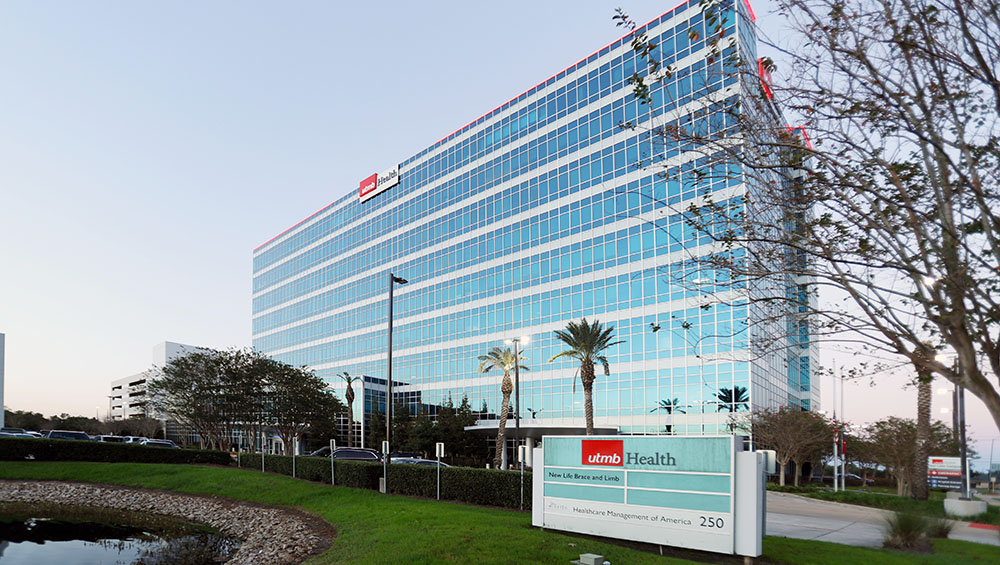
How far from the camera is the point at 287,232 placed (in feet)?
336

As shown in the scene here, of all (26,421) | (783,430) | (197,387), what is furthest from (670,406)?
(26,421)

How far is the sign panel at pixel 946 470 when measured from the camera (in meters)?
32.2

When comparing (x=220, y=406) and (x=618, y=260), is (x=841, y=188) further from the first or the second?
(x=220, y=406)

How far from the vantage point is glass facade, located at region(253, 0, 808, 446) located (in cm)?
4647

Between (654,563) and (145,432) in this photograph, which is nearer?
(654,563)

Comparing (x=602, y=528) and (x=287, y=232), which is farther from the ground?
(x=287, y=232)

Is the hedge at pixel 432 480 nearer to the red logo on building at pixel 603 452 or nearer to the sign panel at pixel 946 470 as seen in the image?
the red logo on building at pixel 603 452

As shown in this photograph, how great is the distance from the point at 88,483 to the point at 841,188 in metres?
39.5

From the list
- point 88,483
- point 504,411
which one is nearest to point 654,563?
point 88,483

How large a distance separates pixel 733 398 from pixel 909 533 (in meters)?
29.5

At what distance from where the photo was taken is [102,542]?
2202cm

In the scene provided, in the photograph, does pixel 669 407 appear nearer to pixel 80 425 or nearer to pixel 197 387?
pixel 197 387

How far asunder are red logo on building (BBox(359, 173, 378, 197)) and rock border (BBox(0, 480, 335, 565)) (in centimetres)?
5439

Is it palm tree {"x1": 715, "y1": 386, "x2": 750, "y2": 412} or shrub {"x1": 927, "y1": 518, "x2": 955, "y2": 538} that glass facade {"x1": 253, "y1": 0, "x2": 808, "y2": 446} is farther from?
shrub {"x1": 927, "y1": 518, "x2": 955, "y2": 538}
